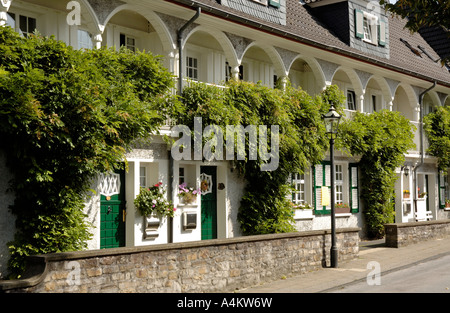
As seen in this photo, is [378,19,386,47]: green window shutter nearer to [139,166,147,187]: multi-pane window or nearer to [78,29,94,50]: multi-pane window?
[139,166,147,187]: multi-pane window

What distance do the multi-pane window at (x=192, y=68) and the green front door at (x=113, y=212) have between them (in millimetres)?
4173

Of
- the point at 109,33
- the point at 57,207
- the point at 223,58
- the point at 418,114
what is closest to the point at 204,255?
the point at 57,207

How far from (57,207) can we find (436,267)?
9231mm

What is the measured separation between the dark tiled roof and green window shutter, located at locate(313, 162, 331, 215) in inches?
149

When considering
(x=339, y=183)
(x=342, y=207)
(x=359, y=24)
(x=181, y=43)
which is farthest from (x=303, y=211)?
(x=359, y=24)

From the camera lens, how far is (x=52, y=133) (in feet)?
34.1

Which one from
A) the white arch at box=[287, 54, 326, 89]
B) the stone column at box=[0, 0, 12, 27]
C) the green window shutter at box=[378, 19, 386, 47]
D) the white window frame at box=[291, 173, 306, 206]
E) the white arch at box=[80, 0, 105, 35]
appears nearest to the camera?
the stone column at box=[0, 0, 12, 27]

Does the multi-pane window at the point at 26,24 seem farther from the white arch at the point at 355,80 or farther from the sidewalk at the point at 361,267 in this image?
the white arch at the point at 355,80

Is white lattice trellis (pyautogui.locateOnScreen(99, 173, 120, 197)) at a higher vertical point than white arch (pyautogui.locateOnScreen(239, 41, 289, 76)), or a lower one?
lower

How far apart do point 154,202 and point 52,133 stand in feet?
12.4

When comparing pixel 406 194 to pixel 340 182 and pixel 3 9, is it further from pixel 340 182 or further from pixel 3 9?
pixel 3 9

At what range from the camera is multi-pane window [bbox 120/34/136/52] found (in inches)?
604

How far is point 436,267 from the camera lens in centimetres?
1483

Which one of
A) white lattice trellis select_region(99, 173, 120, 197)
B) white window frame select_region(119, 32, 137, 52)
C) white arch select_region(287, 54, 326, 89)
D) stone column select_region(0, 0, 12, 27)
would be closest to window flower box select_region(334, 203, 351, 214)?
white arch select_region(287, 54, 326, 89)
